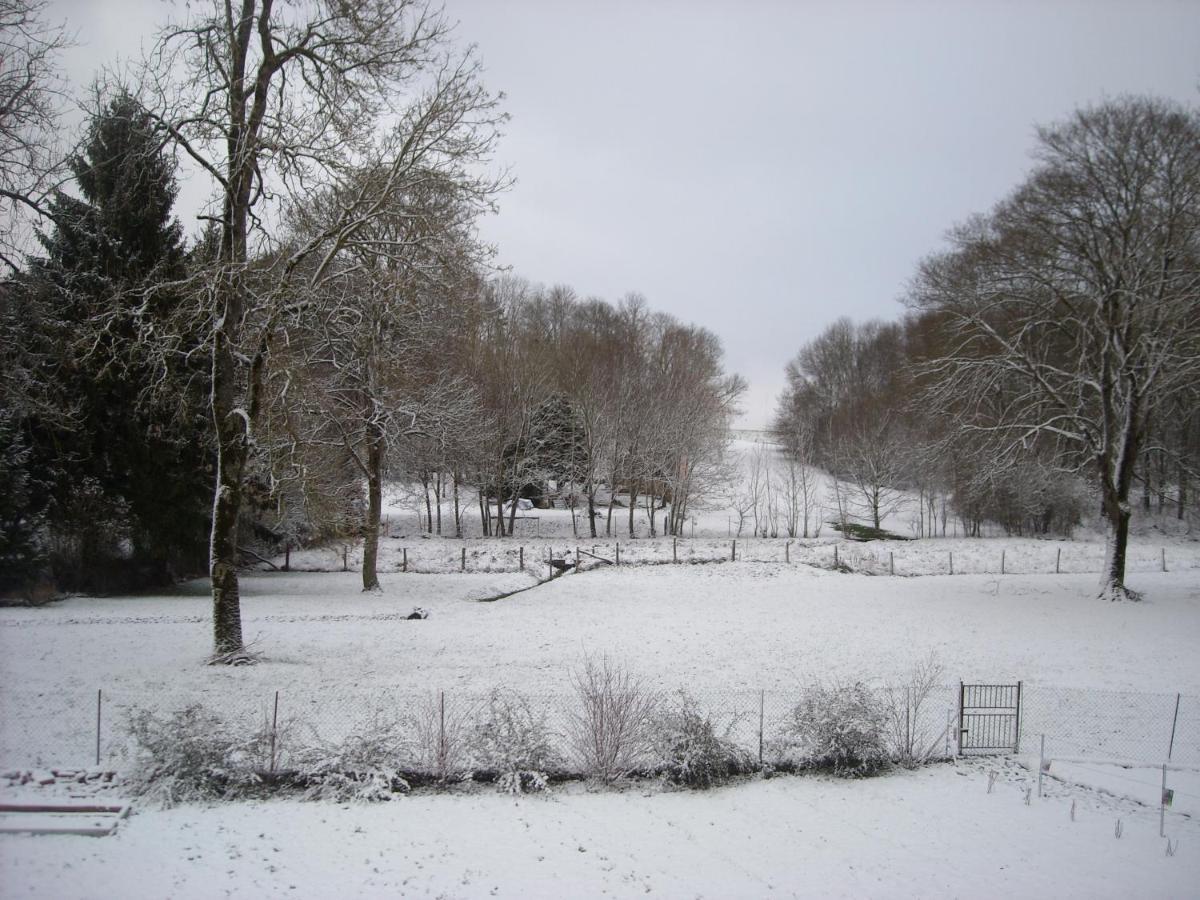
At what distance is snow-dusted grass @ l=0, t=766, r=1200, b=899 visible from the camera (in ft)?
23.1

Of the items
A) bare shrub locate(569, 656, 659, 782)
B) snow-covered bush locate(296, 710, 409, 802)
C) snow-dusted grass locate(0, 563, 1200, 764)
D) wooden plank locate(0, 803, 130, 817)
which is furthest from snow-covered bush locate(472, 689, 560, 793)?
wooden plank locate(0, 803, 130, 817)

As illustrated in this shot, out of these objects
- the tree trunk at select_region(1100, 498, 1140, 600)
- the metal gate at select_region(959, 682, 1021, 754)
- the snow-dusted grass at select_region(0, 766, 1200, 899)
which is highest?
the tree trunk at select_region(1100, 498, 1140, 600)

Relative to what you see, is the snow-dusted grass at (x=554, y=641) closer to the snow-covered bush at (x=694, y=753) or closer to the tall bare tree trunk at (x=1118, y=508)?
the tall bare tree trunk at (x=1118, y=508)

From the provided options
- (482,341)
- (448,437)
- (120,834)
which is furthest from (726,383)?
(120,834)

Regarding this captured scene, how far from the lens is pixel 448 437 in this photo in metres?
23.8

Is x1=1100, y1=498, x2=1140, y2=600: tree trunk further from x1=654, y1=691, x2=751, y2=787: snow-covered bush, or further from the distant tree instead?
the distant tree

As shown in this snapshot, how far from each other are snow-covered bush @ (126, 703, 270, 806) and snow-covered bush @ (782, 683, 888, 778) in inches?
287

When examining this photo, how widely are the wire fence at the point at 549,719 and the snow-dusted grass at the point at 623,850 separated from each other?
1.22 meters

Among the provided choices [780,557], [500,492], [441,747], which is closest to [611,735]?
[441,747]

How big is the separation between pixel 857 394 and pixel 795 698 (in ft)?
177

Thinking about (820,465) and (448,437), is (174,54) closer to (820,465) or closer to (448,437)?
(448,437)

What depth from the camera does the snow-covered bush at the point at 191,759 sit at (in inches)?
333

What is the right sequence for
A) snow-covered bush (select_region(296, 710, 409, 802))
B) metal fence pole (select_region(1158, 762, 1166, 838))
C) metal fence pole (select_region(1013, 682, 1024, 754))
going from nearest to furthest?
metal fence pole (select_region(1158, 762, 1166, 838)), snow-covered bush (select_region(296, 710, 409, 802)), metal fence pole (select_region(1013, 682, 1024, 754))

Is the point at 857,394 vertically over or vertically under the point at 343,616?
over
